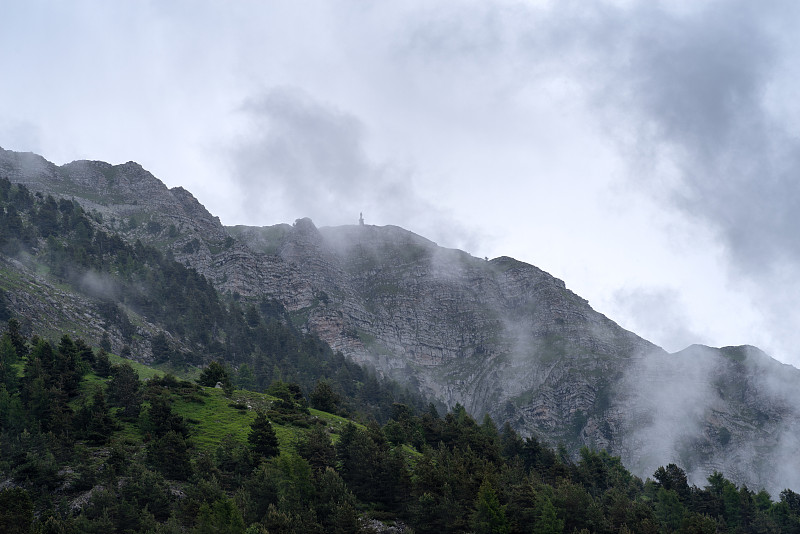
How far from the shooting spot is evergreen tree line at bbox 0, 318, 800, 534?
180 ft

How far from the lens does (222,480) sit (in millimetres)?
68562

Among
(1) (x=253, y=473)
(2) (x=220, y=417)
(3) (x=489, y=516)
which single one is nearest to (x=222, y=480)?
(1) (x=253, y=473)

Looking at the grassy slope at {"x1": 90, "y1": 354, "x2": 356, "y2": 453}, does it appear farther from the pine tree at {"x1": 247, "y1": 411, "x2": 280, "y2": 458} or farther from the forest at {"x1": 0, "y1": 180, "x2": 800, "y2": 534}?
the pine tree at {"x1": 247, "y1": 411, "x2": 280, "y2": 458}

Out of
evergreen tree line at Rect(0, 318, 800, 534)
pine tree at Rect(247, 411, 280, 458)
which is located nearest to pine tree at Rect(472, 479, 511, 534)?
evergreen tree line at Rect(0, 318, 800, 534)

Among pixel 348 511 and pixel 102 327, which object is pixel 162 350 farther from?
pixel 348 511

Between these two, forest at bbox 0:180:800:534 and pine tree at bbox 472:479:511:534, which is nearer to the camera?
forest at bbox 0:180:800:534

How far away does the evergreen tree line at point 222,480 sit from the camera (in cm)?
5472

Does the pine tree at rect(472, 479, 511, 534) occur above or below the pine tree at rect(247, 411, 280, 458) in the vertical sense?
above

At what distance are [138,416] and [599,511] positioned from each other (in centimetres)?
6820

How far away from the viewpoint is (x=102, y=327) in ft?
548

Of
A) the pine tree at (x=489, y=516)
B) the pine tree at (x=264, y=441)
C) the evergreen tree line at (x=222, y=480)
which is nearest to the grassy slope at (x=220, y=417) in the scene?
the evergreen tree line at (x=222, y=480)

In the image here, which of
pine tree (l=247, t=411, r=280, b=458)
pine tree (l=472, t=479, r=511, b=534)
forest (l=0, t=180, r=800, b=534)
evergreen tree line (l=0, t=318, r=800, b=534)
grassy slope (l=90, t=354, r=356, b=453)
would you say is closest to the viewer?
evergreen tree line (l=0, t=318, r=800, b=534)

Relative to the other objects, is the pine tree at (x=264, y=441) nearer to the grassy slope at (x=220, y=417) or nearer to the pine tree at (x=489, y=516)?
the grassy slope at (x=220, y=417)

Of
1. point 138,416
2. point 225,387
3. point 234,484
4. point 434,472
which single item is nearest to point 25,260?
point 225,387
